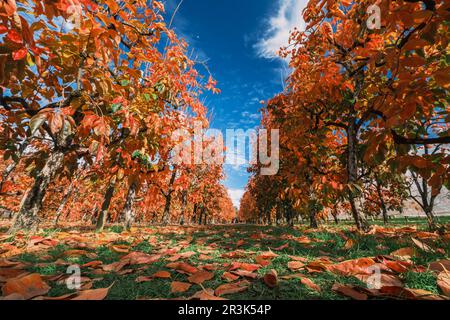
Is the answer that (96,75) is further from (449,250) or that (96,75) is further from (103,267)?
(449,250)

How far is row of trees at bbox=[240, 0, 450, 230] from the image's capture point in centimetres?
119

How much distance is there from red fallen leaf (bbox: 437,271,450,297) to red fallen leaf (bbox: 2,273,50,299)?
7.91 feet

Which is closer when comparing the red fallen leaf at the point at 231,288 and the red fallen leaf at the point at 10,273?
the red fallen leaf at the point at 231,288

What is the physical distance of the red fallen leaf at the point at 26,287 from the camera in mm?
1304

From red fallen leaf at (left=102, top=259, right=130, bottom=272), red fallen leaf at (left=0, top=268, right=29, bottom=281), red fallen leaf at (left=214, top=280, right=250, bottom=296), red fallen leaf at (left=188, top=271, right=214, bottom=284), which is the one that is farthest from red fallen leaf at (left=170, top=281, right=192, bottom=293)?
red fallen leaf at (left=0, top=268, right=29, bottom=281)

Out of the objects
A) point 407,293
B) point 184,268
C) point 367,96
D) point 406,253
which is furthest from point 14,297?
point 367,96

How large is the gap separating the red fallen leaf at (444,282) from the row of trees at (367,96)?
1.80ft

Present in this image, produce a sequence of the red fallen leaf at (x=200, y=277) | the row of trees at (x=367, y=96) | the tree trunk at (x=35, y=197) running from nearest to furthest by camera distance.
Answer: the row of trees at (x=367, y=96), the red fallen leaf at (x=200, y=277), the tree trunk at (x=35, y=197)

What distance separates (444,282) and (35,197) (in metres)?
5.26

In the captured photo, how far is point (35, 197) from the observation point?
3803mm

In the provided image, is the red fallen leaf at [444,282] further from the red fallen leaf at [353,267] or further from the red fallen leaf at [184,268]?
the red fallen leaf at [184,268]

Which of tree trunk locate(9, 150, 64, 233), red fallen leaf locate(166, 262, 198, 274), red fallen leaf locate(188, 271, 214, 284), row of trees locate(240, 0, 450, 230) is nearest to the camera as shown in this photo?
row of trees locate(240, 0, 450, 230)

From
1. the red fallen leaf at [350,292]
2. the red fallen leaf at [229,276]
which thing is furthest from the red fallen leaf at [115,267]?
the red fallen leaf at [350,292]

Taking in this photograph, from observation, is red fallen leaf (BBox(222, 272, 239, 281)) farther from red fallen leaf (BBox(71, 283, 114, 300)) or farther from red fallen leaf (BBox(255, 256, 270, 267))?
red fallen leaf (BBox(71, 283, 114, 300))
